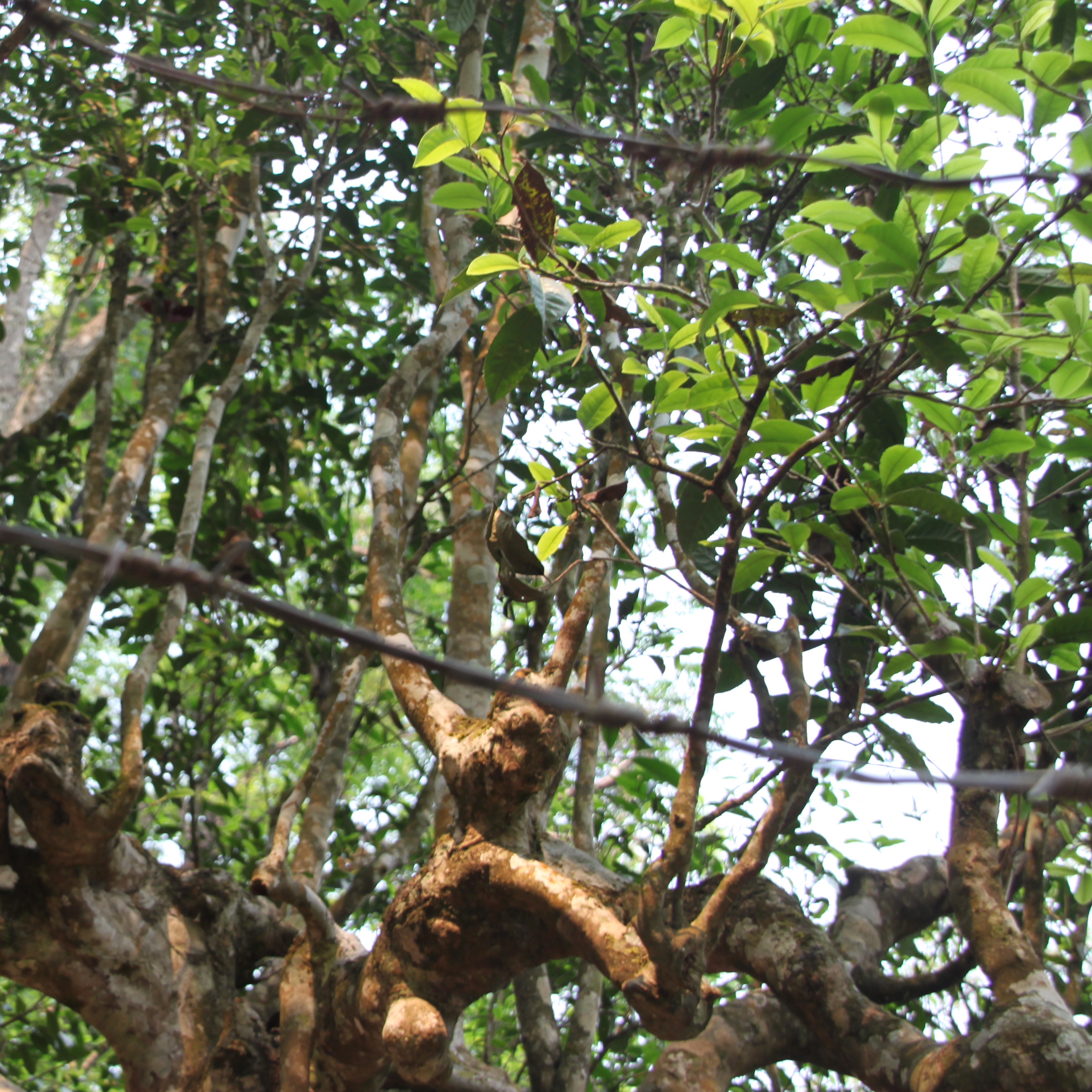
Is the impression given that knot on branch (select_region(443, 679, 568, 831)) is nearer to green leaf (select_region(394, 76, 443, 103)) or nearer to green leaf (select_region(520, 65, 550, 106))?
green leaf (select_region(394, 76, 443, 103))

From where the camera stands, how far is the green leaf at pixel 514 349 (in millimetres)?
1525

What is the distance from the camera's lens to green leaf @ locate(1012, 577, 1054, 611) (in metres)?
1.71

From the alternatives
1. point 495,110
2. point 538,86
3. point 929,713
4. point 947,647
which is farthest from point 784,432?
point 538,86

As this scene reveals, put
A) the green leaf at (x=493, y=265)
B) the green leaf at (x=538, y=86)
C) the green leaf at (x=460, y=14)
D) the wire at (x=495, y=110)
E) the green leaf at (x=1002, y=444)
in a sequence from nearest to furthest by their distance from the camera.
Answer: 1. the wire at (x=495, y=110)
2. the green leaf at (x=493, y=265)
3. the green leaf at (x=1002, y=444)
4. the green leaf at (x=538, y=86)
5. the green leaf at (x=460, y=14)

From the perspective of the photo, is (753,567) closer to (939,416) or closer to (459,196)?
(939,416)

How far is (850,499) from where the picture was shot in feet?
5.55

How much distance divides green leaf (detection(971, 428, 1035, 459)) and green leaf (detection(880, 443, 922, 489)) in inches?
8.2

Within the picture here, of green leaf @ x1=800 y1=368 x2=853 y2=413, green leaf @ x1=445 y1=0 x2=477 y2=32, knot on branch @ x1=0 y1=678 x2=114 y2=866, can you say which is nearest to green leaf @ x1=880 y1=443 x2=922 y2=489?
green leaf @ x1=800 y1=368 x2=853 y2=413

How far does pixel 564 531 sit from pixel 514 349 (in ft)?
1.19

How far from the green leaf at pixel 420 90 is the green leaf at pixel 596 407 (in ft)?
1.80

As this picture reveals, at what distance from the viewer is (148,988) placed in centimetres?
222

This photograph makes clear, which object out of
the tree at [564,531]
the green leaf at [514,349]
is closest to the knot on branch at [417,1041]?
the tree at [564,531]

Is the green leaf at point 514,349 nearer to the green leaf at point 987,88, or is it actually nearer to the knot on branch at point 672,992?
the green leaf at point 987,88

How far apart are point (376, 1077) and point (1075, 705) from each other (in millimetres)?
1648
